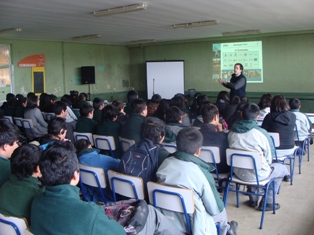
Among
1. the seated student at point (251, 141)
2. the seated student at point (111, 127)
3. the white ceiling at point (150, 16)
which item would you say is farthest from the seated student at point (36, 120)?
the seated student at point (251, 141)

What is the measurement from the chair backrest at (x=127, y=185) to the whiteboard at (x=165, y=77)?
9.79 metres

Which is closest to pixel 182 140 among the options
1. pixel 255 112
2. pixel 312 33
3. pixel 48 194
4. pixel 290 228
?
pixel 48 194

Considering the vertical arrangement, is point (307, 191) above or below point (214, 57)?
below

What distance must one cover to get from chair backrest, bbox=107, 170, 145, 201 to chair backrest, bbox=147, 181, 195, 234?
6.5 inches

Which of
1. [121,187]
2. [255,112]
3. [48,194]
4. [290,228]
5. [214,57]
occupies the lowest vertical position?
[290,228]

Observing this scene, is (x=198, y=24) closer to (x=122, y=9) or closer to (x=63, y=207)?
(x=122, y=9)

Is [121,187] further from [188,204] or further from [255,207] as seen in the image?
[255,207]

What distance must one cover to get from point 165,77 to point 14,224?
10868 millimetres

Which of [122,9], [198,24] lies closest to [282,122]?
[122,9]

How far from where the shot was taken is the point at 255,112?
369 centimetres

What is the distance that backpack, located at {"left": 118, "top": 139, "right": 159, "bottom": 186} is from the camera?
110 inches

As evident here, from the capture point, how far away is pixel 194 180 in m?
2.41

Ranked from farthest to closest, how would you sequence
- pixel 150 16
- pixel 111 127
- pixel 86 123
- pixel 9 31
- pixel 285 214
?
pixel 9 31 < pixel 150 16 < pixel 86 123 < pixel 111 127 < pixel 285 214

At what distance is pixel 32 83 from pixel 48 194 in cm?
955
